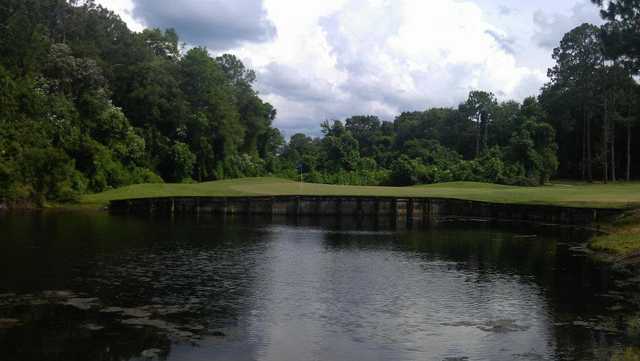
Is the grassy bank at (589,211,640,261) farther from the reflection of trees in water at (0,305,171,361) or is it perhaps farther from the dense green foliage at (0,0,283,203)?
the dense green foliage at (0,0,283,203)

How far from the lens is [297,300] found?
84.3ft

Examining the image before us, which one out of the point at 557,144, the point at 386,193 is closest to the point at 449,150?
the point at 557,144

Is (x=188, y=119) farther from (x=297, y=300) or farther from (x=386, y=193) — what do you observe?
(x=297, y=300)

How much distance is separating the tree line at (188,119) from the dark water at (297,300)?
27517 millimetres

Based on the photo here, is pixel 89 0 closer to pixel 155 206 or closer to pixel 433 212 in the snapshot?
pixel 155 206

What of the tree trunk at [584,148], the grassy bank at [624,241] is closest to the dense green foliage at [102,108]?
the grassy bank at [624,241]

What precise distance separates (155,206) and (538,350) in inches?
2248

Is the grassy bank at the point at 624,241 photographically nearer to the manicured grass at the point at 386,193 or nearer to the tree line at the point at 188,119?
the manicured grass at the point at 386,193

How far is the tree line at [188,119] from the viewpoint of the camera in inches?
2758

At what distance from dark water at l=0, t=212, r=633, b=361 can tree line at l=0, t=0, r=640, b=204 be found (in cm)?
2752

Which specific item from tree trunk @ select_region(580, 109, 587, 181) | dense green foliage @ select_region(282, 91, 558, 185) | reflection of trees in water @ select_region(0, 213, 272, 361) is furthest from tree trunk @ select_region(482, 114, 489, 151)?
reflection of trees in water @ select_region(0, 213, 272, 361)

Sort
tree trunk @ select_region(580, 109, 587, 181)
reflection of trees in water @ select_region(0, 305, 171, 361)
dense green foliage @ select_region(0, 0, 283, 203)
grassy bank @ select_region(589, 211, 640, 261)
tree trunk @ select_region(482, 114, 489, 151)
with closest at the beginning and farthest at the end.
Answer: reflection of trees in water @ select_region(0, 305, 171, 361)
grassy bank @ select_region(589, 211, 640, 261)
dense green foliage @ select_region(0, 0, 283, 203)
tree trunk @ select_region(580, 109, 587, 181)
tree trunk @ select_region(482, 114, 489, 151)

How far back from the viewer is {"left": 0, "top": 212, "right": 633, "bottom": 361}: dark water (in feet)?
63.2

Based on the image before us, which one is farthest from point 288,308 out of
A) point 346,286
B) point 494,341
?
point 494,341
